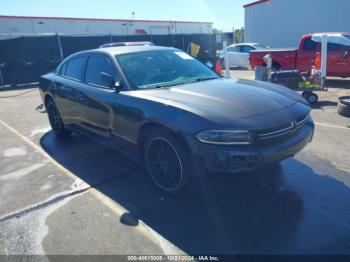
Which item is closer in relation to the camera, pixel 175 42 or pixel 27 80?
pixel 27 80

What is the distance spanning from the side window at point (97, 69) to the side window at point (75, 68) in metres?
0.24

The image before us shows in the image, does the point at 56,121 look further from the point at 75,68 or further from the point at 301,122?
the point at 301,122

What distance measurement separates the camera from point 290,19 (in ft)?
72.8

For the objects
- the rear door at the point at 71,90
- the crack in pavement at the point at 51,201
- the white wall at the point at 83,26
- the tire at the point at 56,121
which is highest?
the white wall at the point at 83,26

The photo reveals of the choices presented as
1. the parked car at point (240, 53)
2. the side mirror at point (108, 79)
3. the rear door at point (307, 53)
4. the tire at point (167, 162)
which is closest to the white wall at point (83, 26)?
the parked car at point (240, 53)

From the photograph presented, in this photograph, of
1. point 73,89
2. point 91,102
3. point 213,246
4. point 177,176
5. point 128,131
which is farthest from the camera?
point 73,89

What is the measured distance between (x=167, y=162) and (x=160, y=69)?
1435 mm

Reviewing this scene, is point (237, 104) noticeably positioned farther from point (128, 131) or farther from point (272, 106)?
point (128, 131)

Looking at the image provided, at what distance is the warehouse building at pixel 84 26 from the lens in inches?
1118

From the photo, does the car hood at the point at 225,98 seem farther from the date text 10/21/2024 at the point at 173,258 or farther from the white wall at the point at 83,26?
the white wall at the point at 83,26

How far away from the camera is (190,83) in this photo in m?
4.16

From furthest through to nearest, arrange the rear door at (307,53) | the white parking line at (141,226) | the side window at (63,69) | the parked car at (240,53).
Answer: the parked car at (240,53) → the rear door at (307,53) → the side window at (63,69) → the white parking line at (141,226)

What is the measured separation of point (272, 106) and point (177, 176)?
4.14 ft

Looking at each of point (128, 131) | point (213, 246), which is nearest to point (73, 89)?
point (128, 131)
